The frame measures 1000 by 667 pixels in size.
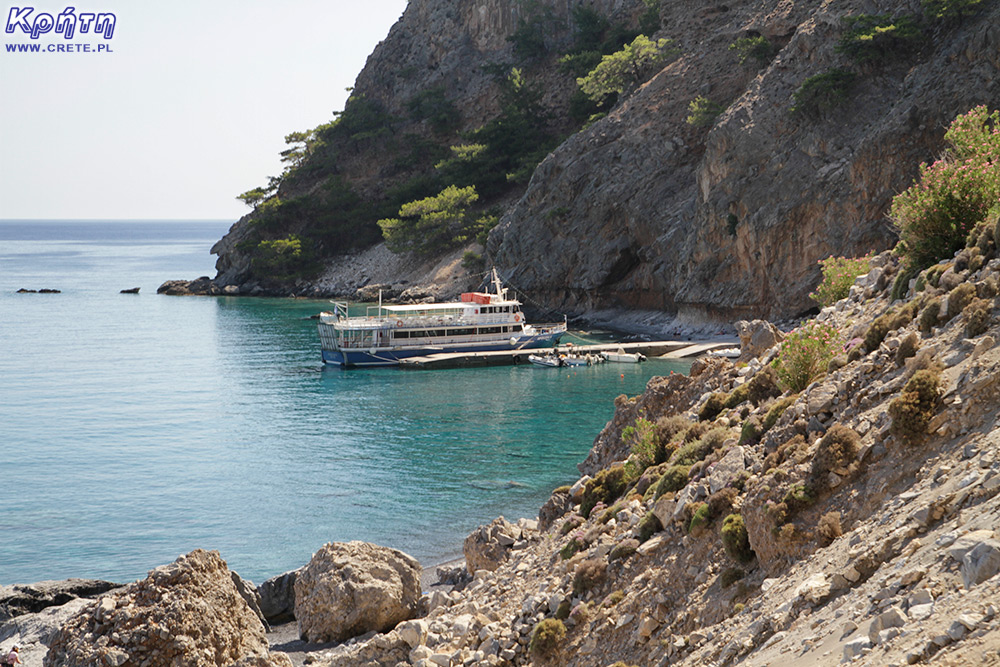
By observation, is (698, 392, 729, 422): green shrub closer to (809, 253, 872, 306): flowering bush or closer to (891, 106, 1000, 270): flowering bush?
(891, 106, 1000, 270): flowering bush

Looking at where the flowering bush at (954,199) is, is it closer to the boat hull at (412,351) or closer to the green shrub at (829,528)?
the green shrub at (829,528)

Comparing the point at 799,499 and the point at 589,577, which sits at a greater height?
the point at 799,499

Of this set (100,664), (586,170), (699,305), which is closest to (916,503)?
(100,664)

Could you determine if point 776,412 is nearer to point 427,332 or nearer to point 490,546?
point 490,546

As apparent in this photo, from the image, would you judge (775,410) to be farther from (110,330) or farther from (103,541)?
(110,330)

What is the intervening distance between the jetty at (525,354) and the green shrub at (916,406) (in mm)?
63687

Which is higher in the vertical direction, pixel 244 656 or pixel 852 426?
pixel 852 426

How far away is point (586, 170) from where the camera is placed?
104m

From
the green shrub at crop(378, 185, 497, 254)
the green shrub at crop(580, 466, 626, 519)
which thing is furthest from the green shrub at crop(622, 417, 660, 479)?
the green shrub at crop(378, 185, 497, 254)

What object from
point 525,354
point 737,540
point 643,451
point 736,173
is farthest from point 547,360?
point 737,540

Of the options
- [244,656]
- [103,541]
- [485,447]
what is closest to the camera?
[244,656]

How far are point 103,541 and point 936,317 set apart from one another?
31.8 meters

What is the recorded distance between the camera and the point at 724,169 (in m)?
83.9

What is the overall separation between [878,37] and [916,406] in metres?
69.1
